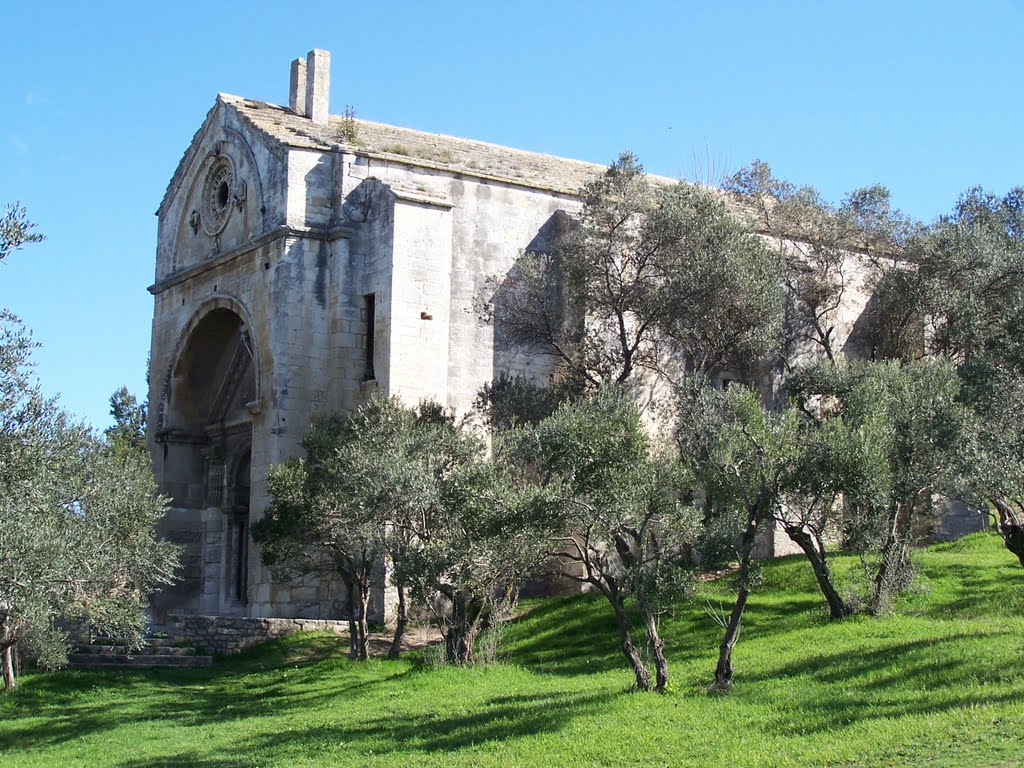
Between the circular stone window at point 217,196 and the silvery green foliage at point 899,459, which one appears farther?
the circular stone window at point 217,196

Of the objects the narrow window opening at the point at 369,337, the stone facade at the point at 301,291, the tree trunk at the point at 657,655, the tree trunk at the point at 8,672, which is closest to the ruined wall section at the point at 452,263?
the stone facade at the point at 301,291

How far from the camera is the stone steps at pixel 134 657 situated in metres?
20.9

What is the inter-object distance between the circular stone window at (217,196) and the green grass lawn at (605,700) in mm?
10232

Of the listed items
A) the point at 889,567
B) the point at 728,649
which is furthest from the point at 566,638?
the point at 728,649

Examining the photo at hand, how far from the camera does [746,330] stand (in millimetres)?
22016

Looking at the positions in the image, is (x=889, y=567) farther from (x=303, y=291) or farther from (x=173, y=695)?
(x=303, y=291)

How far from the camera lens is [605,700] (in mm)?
13891

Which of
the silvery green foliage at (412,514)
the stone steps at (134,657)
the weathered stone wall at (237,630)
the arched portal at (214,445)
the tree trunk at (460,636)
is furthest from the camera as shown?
the arched portal at (214,445)

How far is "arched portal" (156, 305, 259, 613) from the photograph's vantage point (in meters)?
27.0

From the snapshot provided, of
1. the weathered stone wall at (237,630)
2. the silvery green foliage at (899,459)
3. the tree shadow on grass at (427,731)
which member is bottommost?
the tree shadow on grass at (427,731)

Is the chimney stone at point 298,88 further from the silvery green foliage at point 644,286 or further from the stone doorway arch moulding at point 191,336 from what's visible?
the silvery green foliage at point 644,286

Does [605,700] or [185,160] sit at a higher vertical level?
[185,160]

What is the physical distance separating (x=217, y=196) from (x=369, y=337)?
6322mm

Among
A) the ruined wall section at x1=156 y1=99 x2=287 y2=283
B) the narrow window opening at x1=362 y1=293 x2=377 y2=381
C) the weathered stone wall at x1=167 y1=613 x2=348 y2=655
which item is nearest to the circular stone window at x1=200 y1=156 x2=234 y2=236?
the ruined wall section at x1=156 y1=99 x2=287 y2=283
